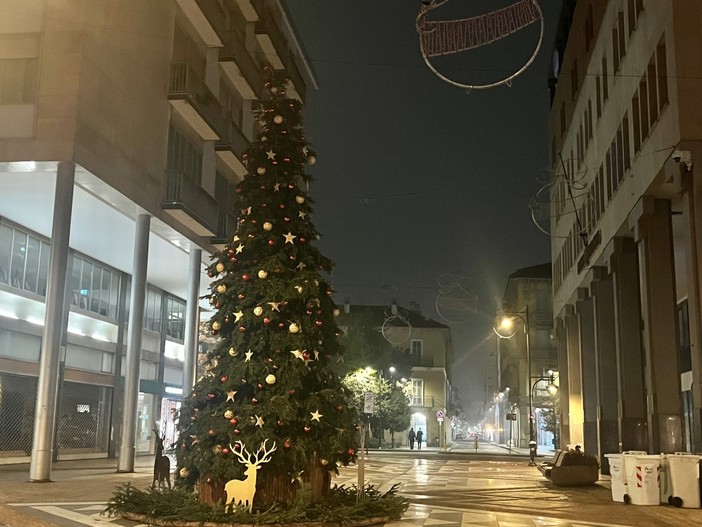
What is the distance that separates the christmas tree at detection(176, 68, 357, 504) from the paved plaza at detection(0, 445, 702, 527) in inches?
64.6

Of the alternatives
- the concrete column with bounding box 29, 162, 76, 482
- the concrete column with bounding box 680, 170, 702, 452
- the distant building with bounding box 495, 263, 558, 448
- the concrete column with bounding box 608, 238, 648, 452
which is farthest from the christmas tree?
the distant building with bounding box 495, 263, 558, 448

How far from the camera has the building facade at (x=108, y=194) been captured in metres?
21.5

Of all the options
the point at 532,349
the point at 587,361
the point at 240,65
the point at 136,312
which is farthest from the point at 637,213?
the point at 532,349

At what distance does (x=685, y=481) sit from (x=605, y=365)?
16081 millimetres

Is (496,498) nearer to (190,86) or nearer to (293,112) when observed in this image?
(293,112)

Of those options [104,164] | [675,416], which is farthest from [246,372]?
[675,416]

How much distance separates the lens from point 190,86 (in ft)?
95.5

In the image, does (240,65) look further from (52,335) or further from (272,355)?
(272,355)

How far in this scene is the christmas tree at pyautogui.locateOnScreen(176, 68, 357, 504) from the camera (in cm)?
1316

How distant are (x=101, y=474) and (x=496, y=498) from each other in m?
12.1

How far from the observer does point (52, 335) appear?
68.6ft

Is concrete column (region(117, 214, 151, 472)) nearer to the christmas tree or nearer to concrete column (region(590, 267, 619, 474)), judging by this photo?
the christmas tree

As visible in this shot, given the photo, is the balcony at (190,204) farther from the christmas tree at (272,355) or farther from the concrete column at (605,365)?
the concrete column at (605,365)

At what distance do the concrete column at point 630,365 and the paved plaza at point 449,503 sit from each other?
3.40 meters
